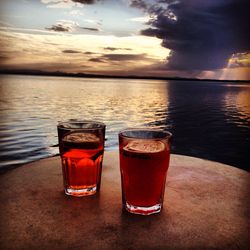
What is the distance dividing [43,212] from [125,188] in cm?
26

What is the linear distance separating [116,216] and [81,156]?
0.30 metres

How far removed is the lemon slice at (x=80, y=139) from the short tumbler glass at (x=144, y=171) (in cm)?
15

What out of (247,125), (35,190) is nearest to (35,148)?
(35,190)

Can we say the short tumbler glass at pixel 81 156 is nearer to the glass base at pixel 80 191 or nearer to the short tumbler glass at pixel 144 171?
the glass base at pixel 80 191

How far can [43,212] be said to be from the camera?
99 centimetres

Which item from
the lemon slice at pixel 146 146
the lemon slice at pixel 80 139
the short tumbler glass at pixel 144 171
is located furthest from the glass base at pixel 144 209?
the lemon slice at pixel 80 139

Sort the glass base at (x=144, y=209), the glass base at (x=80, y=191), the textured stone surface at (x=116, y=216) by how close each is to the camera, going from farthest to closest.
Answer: the glass base at (x=80, y=191)
the glass base at (x=144, y=209)
the textured stone surface at (x=116, y=216)

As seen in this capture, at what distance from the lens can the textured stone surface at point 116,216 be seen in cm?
82

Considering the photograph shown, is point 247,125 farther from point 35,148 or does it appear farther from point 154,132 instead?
point 154,132

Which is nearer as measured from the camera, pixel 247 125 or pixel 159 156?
pixel 159 156

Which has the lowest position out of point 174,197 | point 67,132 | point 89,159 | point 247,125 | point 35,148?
point 247,125

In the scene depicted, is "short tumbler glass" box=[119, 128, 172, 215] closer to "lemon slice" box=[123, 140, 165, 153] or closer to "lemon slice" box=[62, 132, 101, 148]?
"lemon slice" box=[123, 140, 165, 153]

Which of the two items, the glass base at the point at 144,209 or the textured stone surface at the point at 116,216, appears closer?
the textured stone surface at the point at 116,216

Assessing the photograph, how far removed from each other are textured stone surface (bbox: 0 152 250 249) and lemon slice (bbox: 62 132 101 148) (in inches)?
6.8
